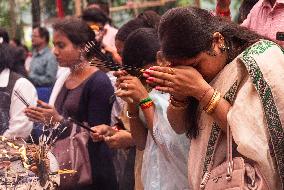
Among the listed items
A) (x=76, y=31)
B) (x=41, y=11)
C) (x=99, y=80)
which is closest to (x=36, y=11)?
(x=41, y=11)

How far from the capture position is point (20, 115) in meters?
4.78

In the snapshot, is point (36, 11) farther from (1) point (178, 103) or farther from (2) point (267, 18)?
(1) point (178, 103)

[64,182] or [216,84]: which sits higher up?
[216,84]

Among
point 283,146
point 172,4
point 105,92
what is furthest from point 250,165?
point 172,4

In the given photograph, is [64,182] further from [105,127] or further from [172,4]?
[172,4]

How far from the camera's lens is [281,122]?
249cm

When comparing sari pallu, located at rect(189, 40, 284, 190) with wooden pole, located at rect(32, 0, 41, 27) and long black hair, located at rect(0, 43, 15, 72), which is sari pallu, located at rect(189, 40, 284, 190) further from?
wooden pole, located at rect(32, 0, 41, 27)

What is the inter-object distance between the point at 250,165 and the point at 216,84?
351 millimetres

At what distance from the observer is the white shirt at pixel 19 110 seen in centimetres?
474

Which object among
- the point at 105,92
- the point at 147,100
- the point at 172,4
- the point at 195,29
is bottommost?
the point at 172,4

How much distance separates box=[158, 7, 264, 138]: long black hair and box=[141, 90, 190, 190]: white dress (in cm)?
52

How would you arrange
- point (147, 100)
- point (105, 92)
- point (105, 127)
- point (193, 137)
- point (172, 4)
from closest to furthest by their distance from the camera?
1. point (193, 137)
2. point (147, 100)
3. point (105, 127)
4. point (105, 92)
5. point (172, 4)

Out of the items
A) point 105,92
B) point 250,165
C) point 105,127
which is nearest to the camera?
point 250,165

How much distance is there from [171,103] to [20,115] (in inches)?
89.9
